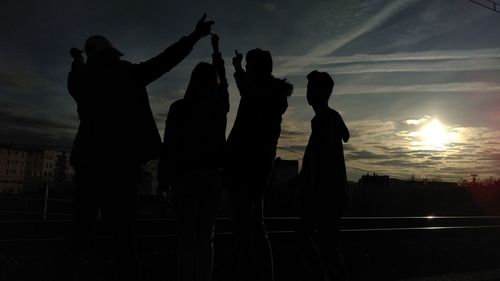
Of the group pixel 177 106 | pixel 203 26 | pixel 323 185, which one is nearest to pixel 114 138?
pixel 177 106

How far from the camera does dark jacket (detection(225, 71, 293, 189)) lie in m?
3.98

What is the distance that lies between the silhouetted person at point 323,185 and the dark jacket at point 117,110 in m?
1.45

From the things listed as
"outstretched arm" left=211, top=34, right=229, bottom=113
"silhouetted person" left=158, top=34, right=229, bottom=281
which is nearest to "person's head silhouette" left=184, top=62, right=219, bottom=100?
"silhouetted person" left=158, top=34, right=229, bottom=281

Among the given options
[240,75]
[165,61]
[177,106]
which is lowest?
[177,106]

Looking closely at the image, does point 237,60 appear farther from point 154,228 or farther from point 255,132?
point 154,228

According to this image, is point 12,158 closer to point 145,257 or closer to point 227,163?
point 145,257

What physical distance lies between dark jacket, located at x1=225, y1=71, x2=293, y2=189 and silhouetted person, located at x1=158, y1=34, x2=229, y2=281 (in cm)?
26

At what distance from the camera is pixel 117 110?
11.2 ft

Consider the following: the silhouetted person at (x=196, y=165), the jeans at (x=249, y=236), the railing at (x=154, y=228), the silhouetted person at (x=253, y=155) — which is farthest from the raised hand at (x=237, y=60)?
the railing at (x=154, y=228)

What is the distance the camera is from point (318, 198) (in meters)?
4.27

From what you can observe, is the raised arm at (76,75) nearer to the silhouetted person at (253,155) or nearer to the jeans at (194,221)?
the jeans at (194,221)

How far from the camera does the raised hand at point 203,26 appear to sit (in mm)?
3697

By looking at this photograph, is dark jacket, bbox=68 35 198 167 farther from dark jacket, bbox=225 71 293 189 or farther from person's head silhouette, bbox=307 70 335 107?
person's head silhouette, bbox=307 70 335 107

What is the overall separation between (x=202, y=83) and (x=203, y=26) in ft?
1.40
